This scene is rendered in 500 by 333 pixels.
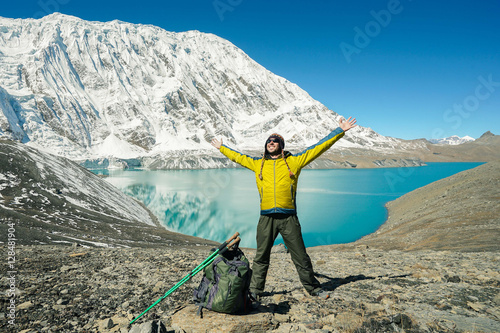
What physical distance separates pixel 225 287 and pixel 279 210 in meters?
1.61

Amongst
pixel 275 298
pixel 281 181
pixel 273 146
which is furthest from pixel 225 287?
pixel 273 146

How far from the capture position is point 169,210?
154ft

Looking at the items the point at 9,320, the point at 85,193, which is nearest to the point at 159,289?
the point at 9,320

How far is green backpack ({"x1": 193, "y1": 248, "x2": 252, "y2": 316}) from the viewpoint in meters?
3.93

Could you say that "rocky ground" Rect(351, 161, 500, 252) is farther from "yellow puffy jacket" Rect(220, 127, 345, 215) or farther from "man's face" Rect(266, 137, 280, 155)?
"man's face" Rect(266, 137, 280, 155)

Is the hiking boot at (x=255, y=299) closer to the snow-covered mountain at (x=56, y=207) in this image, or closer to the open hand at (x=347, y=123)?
the open hand at (x=347, y=123)

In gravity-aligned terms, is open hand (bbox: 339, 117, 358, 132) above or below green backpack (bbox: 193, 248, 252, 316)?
above

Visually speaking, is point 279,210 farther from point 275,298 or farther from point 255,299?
point 275,298

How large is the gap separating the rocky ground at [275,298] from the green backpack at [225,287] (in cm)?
17

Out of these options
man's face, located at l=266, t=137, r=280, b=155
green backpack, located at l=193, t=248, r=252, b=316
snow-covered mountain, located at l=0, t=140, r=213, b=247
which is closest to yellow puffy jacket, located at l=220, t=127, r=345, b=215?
man's face, located at l=266, t=137, r=280, b=155

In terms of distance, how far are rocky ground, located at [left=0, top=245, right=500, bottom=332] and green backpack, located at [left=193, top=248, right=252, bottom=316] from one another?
0.17 metres

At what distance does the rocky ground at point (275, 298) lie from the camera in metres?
4.00

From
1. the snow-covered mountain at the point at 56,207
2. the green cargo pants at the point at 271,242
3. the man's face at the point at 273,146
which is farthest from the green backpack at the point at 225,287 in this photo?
the snow-covered mountain at the point at 56,207

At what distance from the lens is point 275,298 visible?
5203 mm
